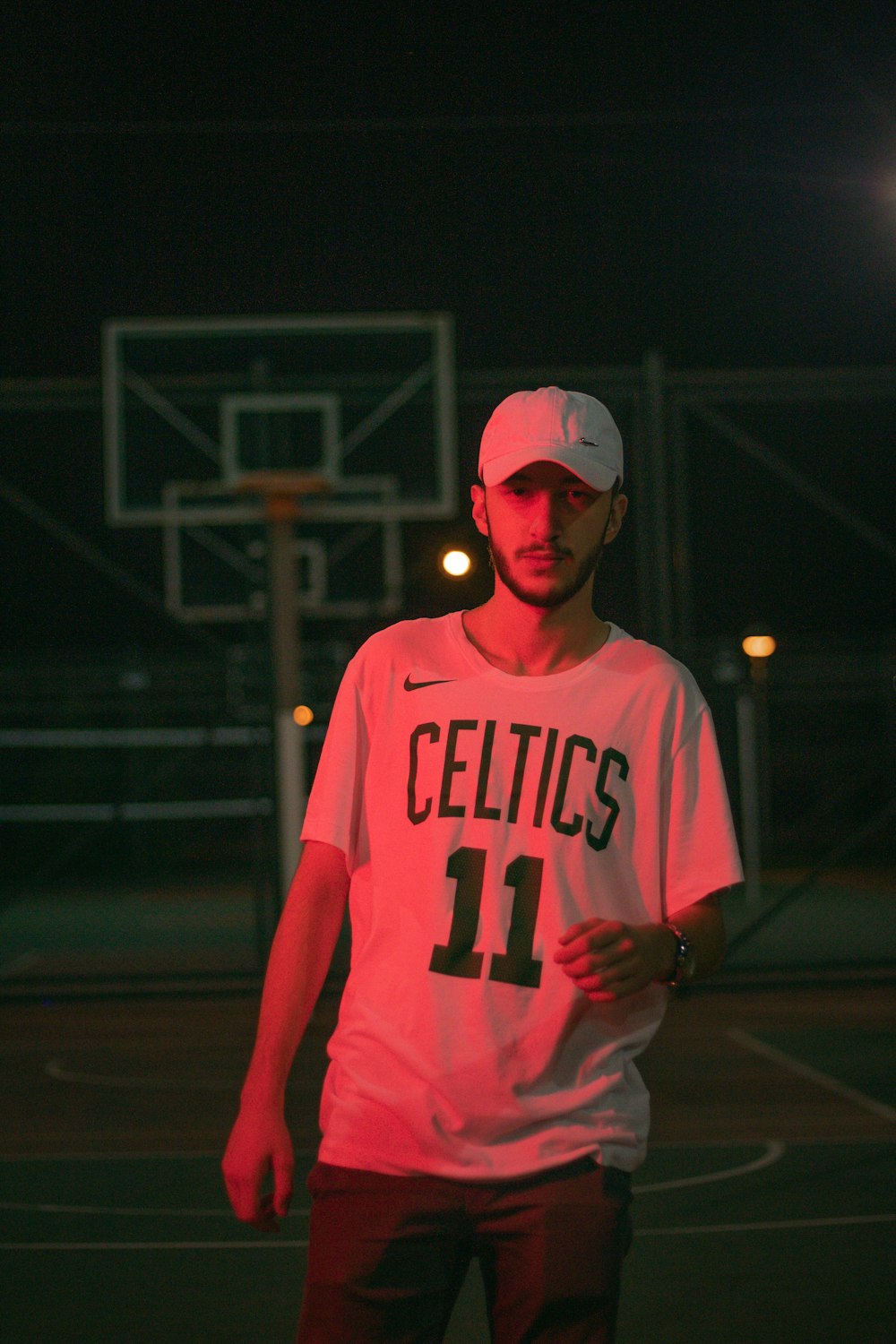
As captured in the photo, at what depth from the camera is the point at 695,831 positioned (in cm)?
209

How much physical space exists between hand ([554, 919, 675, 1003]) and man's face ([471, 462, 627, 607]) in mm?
431

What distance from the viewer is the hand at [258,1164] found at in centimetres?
200

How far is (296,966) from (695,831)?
0.52 m

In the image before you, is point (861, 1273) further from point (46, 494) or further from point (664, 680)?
point (46, 494)

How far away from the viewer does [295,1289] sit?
450 centimetres

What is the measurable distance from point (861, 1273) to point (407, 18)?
9.66m

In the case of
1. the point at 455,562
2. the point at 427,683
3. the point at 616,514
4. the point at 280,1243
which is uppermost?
the point at 455,562

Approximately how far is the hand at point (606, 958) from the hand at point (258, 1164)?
0.42 metres

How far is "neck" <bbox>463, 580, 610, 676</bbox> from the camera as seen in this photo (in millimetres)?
2105

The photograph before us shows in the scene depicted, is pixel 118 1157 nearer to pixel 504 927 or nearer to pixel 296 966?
pixel 296 966

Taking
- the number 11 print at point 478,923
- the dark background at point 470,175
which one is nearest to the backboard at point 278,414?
the dark background at point 470,175

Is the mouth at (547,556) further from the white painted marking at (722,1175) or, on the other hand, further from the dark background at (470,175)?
the dark background at (470,175)

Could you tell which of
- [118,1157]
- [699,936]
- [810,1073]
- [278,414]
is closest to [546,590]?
[699,936]

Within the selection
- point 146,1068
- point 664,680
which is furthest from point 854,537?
point 664,680
